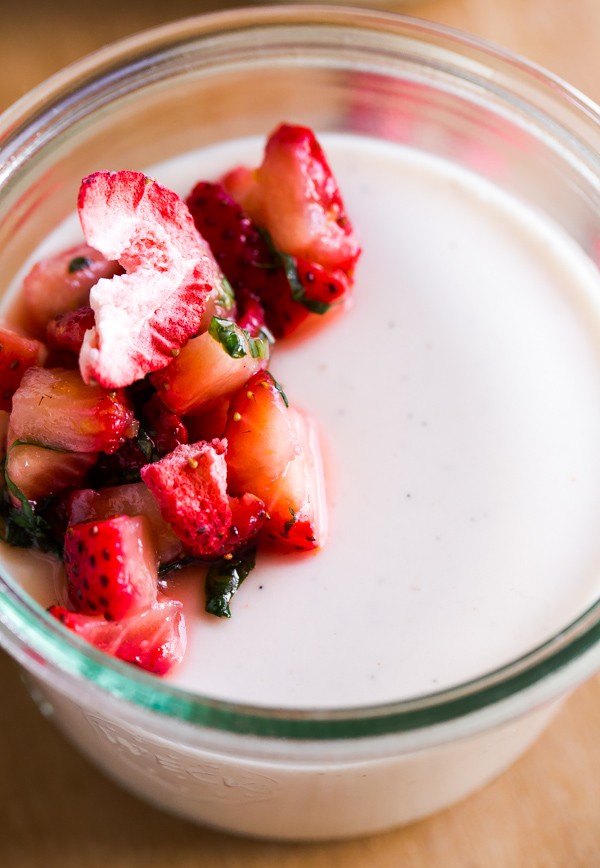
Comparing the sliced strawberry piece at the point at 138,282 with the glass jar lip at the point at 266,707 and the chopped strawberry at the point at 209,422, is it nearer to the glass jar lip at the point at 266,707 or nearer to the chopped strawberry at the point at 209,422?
the chopped strawberry at the point at 209,422

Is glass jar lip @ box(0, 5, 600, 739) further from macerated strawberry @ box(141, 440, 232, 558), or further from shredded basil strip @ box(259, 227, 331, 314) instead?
shredded basil strip @ box(259, 227, 331, 314)

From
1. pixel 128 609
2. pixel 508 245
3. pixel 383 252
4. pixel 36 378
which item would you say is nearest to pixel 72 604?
pixel 128 609

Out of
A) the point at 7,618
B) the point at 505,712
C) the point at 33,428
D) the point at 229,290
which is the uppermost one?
the point at 229,290

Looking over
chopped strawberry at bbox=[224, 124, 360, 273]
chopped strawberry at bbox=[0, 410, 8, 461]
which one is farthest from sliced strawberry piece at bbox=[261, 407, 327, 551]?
chopped strawberry at bbox=[0, 410, 8, 461]

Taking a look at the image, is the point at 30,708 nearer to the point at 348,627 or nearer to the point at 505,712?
the point at 348,627

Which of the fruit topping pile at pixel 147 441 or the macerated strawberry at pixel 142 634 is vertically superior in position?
the fruit topping pile at pixel 147 441

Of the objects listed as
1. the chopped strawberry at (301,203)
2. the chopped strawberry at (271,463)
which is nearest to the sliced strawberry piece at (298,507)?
the chopped strawberry at (271,463)

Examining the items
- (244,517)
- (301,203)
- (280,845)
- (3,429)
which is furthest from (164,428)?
(280,845)
